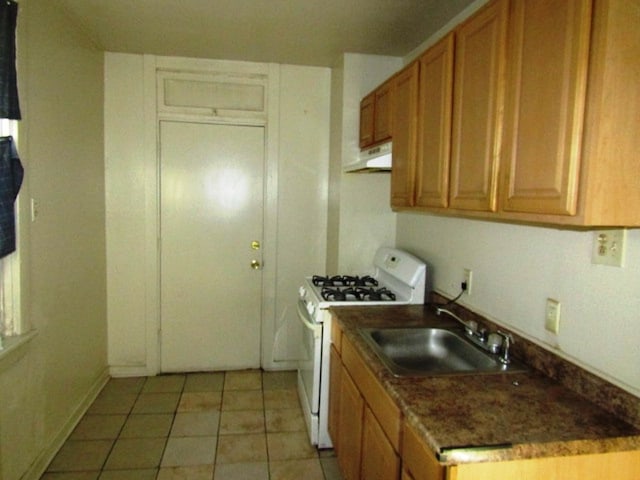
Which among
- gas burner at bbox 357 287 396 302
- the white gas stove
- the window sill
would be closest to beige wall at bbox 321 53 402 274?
the white gas stove

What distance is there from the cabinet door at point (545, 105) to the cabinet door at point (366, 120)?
147 centimetres

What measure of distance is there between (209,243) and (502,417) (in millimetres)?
2713

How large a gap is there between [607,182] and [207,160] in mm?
2906

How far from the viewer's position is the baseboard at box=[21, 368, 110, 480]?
2205mm

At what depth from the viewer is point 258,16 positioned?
8.34ft

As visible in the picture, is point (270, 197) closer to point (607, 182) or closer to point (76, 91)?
point (76, 91)

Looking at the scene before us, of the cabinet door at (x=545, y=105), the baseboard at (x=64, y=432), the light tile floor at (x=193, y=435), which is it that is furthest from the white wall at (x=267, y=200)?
the cabinet door at (x=545, y=105)

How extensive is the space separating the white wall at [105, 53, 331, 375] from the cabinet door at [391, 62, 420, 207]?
125 cm

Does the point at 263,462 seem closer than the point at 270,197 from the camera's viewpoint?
Yes

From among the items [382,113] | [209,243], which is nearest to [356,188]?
[382,113]

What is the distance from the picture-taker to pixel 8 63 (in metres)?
1.87

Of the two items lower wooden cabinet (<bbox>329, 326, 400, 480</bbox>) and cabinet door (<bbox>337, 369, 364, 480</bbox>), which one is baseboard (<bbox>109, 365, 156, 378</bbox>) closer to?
lower wooden cabinet (<bbox>329, 326, 400, 480</bbox>)

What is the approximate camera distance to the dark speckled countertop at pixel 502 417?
1.10 meters

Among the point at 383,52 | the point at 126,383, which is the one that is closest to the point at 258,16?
the point at 383,52
